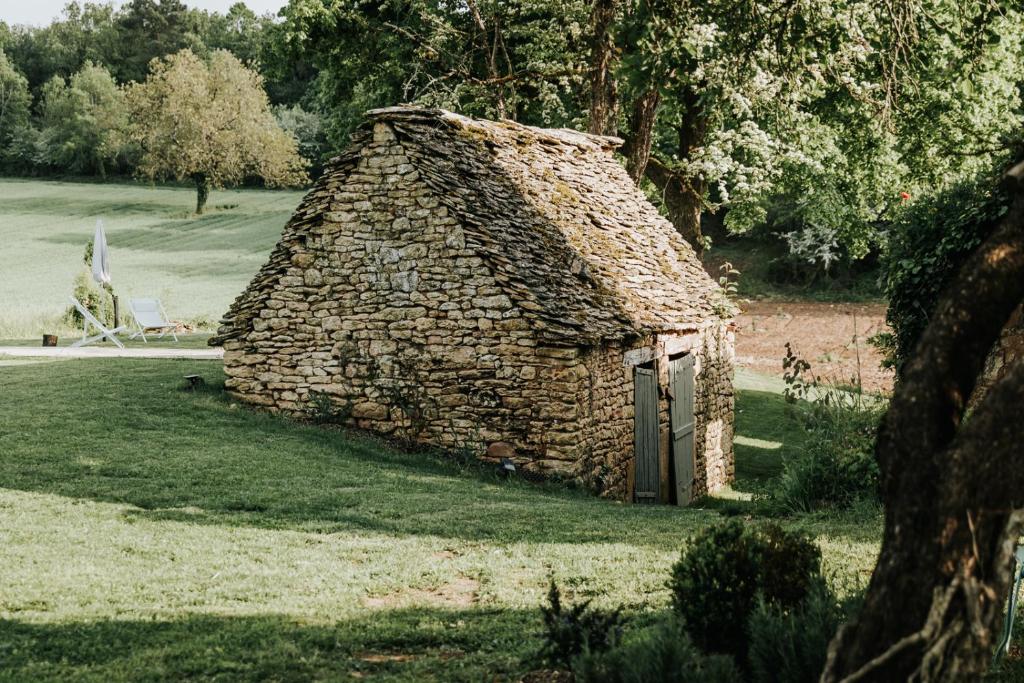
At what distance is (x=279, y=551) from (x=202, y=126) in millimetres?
47141

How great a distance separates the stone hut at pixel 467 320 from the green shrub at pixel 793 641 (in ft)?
25.6

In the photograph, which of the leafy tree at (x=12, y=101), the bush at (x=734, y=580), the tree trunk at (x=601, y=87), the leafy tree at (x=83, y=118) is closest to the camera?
the bush at (x=734, y=580)

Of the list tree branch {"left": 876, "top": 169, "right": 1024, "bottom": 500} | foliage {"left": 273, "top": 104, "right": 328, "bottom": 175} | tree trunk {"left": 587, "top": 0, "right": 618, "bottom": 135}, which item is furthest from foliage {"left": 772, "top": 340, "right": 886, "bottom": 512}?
foliage {"left": 273, "top": 104, "right": 328, "bottom": 175}

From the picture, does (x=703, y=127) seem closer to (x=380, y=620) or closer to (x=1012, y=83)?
(x=1012, y=83)

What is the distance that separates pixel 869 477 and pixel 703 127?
15558 mm

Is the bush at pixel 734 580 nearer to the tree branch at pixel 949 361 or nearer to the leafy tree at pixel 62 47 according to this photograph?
the tree branch at pixel 949 361

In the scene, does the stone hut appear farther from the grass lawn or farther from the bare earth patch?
the bare earth patch

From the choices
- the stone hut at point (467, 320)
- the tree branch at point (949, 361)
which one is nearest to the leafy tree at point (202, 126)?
the stone hut at point (467, 320)

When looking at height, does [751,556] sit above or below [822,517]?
above

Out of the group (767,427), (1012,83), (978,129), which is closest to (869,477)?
(767,427)

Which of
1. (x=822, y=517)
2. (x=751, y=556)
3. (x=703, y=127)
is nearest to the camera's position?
(x=751, y=556)

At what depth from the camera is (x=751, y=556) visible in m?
5.24

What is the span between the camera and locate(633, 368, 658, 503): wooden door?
14.1m

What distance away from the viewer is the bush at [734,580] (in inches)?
203
